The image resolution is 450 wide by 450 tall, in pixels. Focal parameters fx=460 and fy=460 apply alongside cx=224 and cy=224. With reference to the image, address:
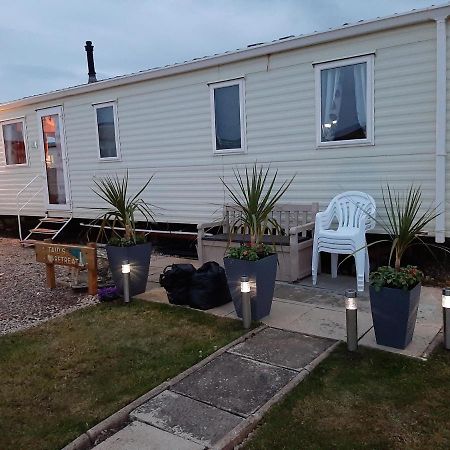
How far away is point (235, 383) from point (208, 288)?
155 centimetres

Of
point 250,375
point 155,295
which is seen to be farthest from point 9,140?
point 250,375

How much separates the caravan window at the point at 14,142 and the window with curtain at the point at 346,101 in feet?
21.3

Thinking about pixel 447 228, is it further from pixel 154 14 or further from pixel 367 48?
pixel 154 14

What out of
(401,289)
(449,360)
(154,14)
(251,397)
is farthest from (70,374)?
(154,14)

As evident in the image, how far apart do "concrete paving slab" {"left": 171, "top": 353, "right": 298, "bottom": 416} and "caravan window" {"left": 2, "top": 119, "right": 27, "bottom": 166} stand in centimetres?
789

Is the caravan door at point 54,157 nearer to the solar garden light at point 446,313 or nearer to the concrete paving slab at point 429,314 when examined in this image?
the concrete paving slab at point 429,314

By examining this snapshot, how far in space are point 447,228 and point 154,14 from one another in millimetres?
12607

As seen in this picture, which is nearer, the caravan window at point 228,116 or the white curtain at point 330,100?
the white curtain at point 330,100

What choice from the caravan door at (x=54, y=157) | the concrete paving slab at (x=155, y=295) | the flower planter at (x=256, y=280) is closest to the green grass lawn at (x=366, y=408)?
the flower planter at (x=256, y=280)

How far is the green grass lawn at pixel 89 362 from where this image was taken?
2.61 meters

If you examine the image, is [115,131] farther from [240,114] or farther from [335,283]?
[335,283]

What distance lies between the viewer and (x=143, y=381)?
3.03m

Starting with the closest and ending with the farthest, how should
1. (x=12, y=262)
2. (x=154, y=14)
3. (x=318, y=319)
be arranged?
(x=318, y=319)
(x=12, y=262)
(x=154, y=14)

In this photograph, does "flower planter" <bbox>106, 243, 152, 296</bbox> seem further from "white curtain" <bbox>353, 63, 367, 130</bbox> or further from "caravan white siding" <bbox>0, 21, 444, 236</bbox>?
"white curtain" <bbox>353, 63, 367, 130</bbox>
